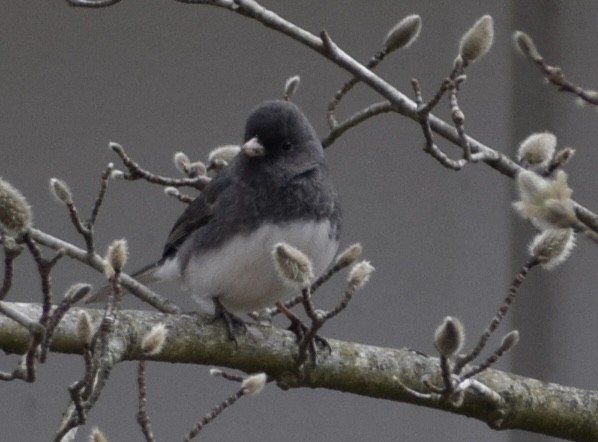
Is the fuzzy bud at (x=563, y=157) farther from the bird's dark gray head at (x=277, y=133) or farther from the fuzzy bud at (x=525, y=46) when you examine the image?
the bird's dark gray head at (x=277, y=133)

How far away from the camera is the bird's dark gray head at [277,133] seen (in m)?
2.06

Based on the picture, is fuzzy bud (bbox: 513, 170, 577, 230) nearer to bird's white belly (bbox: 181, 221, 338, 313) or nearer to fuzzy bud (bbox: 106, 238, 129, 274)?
fuzzy bud (bbox: 106, 238, 129, 274)

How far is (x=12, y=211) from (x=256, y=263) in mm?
822

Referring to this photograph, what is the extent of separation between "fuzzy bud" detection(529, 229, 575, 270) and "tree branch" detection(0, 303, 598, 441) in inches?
12.1

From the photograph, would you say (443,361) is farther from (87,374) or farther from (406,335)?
(406,335)

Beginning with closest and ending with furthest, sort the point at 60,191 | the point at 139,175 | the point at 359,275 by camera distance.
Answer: the point at 359,275 → the point at 60,191 → the point at 139,175

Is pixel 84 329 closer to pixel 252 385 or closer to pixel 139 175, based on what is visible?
pixel 252 385

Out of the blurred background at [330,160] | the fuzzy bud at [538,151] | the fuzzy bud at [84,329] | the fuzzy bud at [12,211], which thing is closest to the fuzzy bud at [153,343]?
the fuzzy bud at [84,329]

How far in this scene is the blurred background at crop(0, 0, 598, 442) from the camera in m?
2.79

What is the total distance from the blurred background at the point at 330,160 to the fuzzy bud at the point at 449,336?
1.52 m

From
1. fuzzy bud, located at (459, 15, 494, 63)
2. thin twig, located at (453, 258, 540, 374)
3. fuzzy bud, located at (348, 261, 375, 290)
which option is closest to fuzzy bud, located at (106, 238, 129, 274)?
fuzzy bud, located at (348, 261, 375, 290)

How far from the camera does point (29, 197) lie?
2.77m

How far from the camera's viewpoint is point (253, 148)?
203 cm

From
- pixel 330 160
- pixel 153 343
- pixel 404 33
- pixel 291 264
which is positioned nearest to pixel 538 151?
pixel 404 33
